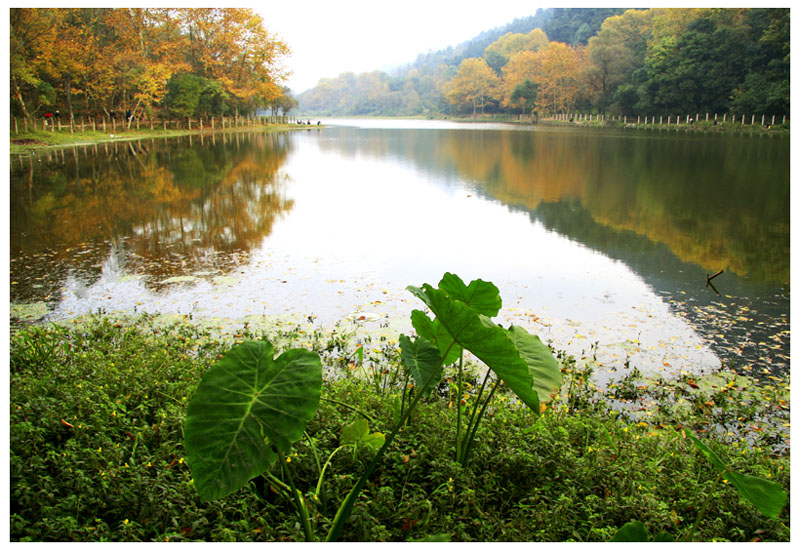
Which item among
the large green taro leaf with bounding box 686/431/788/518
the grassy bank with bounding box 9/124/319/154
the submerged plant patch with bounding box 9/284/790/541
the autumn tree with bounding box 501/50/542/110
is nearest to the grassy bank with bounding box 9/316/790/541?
the submerged plant patch with bounding box 9/284/790/541

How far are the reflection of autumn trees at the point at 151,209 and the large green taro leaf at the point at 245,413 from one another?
206 inches

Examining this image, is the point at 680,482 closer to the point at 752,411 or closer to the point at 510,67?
the point at 752,411

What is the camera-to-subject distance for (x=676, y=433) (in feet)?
10.6

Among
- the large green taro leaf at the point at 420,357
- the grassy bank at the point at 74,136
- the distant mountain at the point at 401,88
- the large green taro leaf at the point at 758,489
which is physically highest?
the distant mountain at the point at 401,88

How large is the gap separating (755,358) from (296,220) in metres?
7.56

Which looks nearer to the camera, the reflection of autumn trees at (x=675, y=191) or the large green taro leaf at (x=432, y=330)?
the large green taro leaf at (x=432, y=330)

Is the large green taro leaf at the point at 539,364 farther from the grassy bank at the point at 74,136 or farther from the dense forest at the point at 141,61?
the dense forest at the point at 141,61

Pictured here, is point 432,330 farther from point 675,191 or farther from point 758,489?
point 675,191

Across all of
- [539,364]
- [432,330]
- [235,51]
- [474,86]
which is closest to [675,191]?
[539,364]

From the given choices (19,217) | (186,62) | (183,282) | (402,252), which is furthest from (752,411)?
(186,62)

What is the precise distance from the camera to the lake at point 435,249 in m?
5.21

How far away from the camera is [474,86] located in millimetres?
80000

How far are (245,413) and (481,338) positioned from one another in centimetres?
85

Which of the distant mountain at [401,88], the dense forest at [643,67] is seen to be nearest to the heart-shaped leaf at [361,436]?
the dense forest at [643,67]
